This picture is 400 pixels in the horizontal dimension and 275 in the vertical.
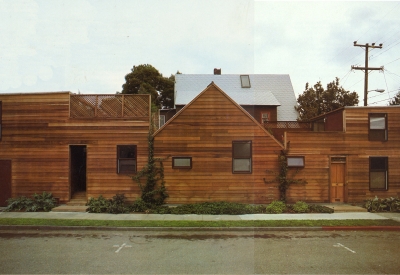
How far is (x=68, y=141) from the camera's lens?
53.0 ft

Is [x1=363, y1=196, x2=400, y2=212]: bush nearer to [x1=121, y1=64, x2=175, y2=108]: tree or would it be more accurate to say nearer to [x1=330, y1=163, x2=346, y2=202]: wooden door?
[x1=330, y1=163, x2=346, y2=202]: wooden door

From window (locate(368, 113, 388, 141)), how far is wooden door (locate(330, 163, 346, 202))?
2230 millimetres

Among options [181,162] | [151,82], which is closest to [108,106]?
[181,162]

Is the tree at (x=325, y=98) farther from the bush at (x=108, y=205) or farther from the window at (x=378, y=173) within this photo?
the bush at (x=108, y=205)

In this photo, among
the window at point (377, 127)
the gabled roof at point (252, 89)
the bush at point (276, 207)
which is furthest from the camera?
the gabled roof at point (252, 89)

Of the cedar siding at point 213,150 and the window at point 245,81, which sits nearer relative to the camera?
the cedar siding at point 213,150

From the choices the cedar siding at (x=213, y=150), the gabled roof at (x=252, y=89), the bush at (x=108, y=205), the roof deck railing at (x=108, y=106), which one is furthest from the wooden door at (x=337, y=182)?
the gabled roof at (x=252, y=89)

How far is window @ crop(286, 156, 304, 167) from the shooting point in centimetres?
1599

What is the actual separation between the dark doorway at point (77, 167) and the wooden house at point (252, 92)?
48.2 ft

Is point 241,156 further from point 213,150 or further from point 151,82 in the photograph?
point 151,82

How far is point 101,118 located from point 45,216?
205 inches

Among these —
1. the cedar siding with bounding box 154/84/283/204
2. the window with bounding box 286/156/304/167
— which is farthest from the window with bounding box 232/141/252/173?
the window with bounding box 286/156/304/167

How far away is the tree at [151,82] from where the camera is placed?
159 ft

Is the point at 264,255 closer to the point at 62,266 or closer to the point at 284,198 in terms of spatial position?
the point at 62,266
